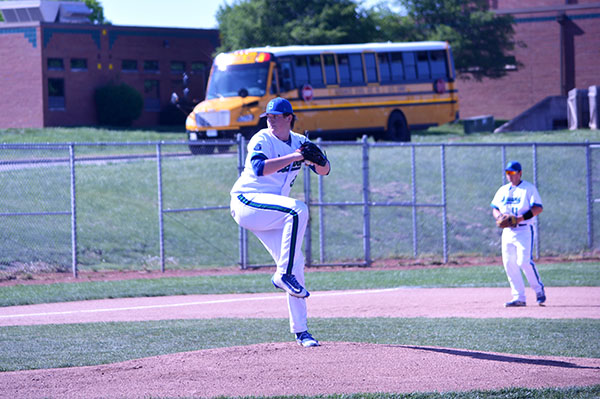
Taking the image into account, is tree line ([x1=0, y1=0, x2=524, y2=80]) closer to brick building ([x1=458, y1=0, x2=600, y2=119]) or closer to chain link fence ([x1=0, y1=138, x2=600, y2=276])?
brick building ([x1=458, y1=0, x2=600, y2=119])

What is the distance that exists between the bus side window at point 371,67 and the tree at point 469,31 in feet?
62.2

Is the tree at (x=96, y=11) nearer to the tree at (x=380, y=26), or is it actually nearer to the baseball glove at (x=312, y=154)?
the tree at (x=380, y=26)

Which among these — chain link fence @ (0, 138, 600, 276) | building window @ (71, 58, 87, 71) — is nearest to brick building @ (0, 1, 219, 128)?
building window @ (71, 58, 87, 71)

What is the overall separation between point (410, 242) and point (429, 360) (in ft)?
43.3

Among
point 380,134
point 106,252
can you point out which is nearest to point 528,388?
point 106,252

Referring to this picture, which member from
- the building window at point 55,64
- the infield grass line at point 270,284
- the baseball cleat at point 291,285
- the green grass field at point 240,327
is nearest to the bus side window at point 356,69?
the green grass field at point 240,327

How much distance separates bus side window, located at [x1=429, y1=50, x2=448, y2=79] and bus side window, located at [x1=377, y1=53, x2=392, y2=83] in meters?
1.87

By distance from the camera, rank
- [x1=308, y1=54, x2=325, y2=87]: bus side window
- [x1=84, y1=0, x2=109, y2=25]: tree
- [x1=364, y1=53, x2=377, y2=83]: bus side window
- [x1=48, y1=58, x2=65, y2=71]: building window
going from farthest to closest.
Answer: [x1=84, y1=0, x2=109, y2=25]: tree
[x1=48, y1=58, x2=65, y2=71]: building window
[x1=364, y1=53, x2=377, y2=83]: bus side window
[x1=308, y1=54, x2=325, y2=87]: bus side window

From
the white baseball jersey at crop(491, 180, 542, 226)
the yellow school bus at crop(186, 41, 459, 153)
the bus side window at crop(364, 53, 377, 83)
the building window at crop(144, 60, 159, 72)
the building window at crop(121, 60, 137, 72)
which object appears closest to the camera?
the white baseball jersey at crop(491, 180, 542, 226)

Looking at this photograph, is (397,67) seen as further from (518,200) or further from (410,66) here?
(518,200)

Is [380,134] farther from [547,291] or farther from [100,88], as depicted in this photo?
[100,88]

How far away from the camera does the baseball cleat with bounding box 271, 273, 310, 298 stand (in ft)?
21.7

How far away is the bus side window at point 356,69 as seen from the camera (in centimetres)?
2539

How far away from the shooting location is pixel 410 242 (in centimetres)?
1970
